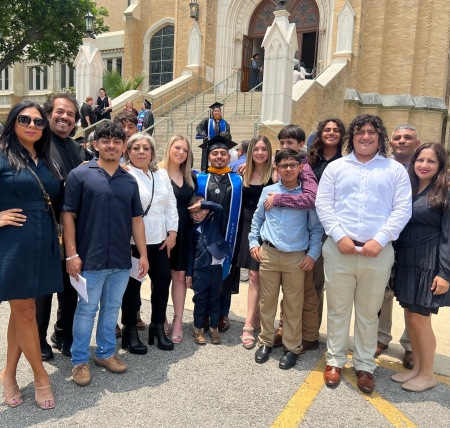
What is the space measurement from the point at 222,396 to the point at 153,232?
1479 mm

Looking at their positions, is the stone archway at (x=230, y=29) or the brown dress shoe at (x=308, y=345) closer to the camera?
the brown dress shoe at (x=308, y=345)

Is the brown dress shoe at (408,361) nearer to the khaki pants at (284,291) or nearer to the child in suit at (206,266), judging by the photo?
the khaki pants at (284,291)

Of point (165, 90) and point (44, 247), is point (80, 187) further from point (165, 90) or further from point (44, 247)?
point (165, 90)

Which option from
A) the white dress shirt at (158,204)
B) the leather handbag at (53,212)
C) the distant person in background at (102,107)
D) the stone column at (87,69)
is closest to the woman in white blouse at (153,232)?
the white dress shirt at (158,204)

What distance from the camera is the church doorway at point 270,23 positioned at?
1797cm

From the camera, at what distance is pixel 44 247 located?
9.52 feet

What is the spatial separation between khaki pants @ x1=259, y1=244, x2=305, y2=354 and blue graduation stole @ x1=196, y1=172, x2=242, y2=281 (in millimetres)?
454

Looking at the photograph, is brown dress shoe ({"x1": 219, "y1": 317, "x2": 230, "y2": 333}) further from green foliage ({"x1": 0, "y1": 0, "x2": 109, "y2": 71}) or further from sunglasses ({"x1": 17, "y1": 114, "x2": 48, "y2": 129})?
green foliage ({"x1": 0, "y1": 0, "x2": 109, "y2": 71})

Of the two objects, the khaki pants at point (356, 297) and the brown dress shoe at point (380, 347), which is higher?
the khaki pants at point (356, 297)

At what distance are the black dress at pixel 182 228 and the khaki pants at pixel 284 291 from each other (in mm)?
789

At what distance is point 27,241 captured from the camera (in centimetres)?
281

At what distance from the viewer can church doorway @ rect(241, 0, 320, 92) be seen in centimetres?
1797

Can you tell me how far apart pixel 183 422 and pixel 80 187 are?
5.97 feet

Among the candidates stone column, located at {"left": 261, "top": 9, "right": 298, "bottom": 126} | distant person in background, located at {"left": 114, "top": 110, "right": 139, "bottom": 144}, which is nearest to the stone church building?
stone column, located at {"left": 261, "top": 9, "right": 298, "bottom": 126}
